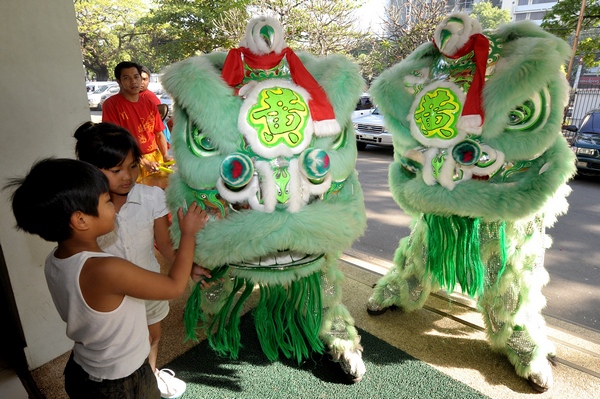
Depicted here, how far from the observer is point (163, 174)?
2527 mm

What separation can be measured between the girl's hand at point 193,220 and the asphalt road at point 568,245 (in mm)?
2077

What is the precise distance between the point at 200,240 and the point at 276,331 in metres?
0.49

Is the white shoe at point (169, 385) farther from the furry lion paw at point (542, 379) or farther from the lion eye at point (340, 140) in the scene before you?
the furry lion paw at point (542, 379)

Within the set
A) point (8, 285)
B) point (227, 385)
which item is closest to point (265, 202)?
point (227, 385)

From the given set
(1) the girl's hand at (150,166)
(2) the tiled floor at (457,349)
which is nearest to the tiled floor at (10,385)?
(2) the tiled floor at (457,349)

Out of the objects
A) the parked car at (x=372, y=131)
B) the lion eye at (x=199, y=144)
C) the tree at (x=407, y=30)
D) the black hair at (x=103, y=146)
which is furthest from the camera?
the tree at (x=407, y=30)

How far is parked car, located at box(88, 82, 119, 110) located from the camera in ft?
48.1

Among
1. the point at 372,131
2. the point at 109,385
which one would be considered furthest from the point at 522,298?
the point at 372,131

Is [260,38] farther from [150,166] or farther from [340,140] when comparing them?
[150,166]

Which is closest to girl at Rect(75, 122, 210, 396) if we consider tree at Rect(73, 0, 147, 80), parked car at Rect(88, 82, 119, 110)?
tree at Rect(73, 0, 147, 80)

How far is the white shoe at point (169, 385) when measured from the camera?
63.3 inches

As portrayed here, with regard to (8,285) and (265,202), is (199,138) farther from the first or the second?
(8,285)

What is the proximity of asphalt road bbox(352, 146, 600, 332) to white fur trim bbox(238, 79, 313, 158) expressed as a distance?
6.22ft

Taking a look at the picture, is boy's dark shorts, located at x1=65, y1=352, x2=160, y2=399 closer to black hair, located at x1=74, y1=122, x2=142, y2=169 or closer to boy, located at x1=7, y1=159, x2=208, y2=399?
boy, located at x1=7, y1=159, x2=208, y2=399
